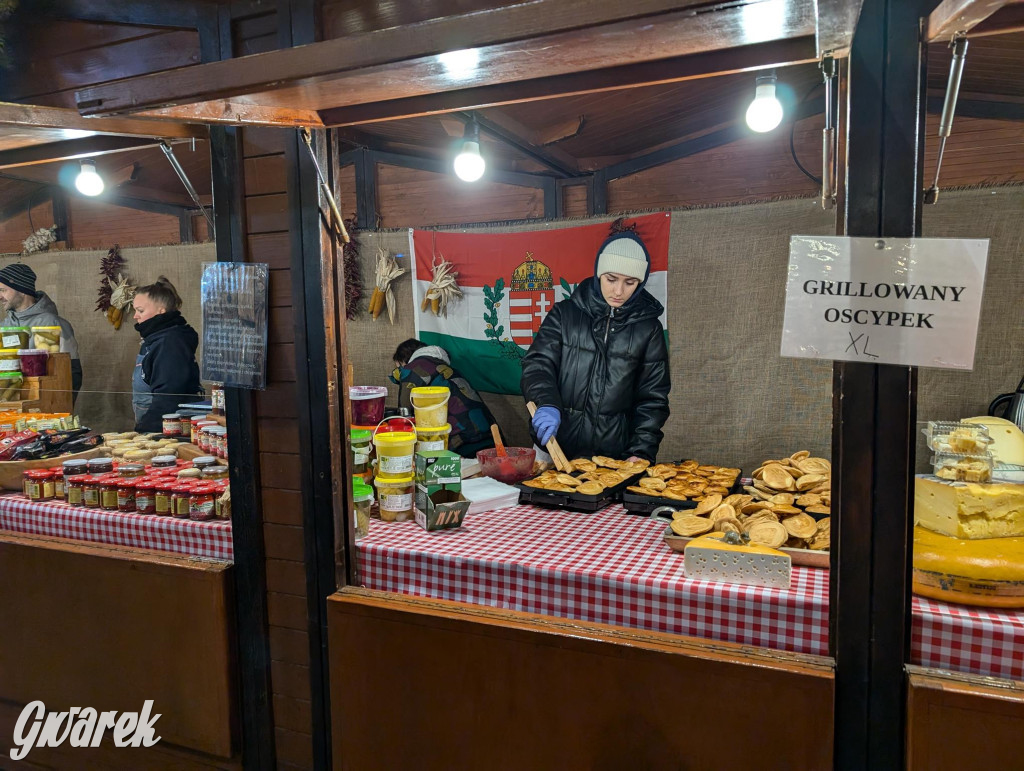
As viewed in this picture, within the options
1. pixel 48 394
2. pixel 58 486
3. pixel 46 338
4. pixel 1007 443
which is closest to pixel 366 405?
pixel 58 486

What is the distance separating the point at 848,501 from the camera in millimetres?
1373

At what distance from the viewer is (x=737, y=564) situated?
1.54 m

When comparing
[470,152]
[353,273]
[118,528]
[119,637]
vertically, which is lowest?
[119,637]

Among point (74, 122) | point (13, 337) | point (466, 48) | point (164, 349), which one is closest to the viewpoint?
point (466, 48)

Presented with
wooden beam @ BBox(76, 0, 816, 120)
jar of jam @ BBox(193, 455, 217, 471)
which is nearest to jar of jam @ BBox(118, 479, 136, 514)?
jar of jam @ BBox(193, 455, 217, 471)

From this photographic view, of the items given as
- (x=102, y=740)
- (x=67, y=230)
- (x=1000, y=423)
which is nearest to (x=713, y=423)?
(x=1000, y=423)

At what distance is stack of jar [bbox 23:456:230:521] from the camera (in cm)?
216

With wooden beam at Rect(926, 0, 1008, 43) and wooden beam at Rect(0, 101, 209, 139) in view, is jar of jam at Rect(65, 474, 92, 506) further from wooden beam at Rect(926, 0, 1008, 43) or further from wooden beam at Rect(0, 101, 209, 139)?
wooden beam at Rect(926, 0, 1008, 43)

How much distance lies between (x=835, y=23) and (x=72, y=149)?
2.16 meters

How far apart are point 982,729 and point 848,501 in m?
0.48

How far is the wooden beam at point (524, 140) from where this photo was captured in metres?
3.28

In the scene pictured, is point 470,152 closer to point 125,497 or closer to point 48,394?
→ point 125,497

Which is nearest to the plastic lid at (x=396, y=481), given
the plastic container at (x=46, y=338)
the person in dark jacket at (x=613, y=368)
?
the person in dark jacket at (x=613, y=368)

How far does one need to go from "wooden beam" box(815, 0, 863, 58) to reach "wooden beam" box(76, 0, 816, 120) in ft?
0.09
